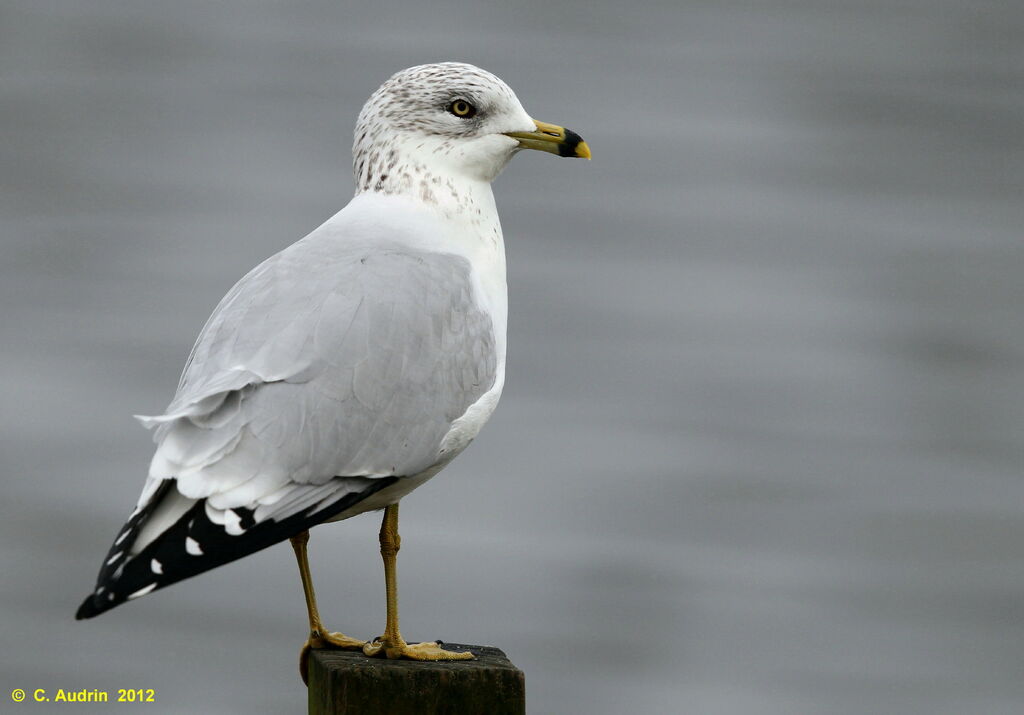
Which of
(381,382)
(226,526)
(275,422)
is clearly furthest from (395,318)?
(226,526)

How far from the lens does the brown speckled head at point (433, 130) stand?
13.7 feet

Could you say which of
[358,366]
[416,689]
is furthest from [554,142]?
[416,689]

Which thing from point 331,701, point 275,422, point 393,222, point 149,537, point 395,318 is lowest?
point 331,701

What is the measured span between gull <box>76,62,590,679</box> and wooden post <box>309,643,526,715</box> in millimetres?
242

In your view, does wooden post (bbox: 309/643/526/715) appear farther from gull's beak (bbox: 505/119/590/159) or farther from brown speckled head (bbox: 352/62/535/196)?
gull's beak (bbox: 505/119/590/159)

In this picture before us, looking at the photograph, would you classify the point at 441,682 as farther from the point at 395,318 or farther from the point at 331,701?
the point at 395,318

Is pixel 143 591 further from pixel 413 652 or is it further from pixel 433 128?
pixel 433 128

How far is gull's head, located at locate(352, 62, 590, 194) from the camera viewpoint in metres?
4.17

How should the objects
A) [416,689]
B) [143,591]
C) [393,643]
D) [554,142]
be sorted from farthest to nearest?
[554,142] < [393,643] < [416,689] < [143,591]

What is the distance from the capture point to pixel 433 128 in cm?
418

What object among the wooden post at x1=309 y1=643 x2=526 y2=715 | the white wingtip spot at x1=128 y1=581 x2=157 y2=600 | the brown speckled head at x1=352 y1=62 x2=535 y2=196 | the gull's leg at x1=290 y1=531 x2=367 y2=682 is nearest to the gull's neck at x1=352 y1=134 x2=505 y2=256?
the brown speckled head at x1=352 y1=62 x2=535 y2=196

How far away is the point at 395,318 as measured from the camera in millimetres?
3699

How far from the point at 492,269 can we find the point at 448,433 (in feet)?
1.84

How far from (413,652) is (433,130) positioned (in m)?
1.35
